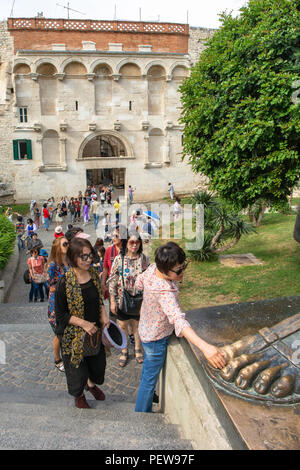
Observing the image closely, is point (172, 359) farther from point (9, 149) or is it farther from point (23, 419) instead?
point (9, 149)

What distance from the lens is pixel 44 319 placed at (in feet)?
22.4

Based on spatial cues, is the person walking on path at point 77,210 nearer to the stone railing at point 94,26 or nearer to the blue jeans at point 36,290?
the blue jeans at point 36,290

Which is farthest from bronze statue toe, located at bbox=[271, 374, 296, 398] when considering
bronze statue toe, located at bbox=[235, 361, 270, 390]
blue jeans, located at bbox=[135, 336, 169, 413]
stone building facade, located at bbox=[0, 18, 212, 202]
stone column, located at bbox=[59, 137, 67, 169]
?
stone column, located at bbox=[59, 137, 67, 169]

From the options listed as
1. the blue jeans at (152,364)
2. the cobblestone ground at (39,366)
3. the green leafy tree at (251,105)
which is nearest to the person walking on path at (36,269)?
the cobblestone ground at (39,366)

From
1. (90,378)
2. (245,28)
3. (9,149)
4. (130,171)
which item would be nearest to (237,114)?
(245,28)

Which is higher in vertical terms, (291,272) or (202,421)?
(202,421)

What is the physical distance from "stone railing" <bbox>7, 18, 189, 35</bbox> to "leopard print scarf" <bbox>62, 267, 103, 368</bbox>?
25.0 m

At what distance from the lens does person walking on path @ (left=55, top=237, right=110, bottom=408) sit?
3250 millimetres

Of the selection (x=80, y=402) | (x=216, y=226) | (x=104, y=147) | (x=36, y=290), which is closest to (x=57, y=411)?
(x=80, y=402)

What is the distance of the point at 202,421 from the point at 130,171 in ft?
→ 79.7

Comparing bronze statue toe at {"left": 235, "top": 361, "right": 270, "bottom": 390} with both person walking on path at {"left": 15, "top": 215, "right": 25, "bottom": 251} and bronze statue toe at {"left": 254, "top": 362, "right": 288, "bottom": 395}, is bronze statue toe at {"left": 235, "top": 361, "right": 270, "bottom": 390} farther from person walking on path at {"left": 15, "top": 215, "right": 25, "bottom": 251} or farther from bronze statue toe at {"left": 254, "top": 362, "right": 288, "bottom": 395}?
person walking on path at {"left": 15, "top": 215, "right": 25, "bottom": 251}

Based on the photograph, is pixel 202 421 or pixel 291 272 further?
pixel 291 272

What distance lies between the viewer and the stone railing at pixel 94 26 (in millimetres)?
23203
